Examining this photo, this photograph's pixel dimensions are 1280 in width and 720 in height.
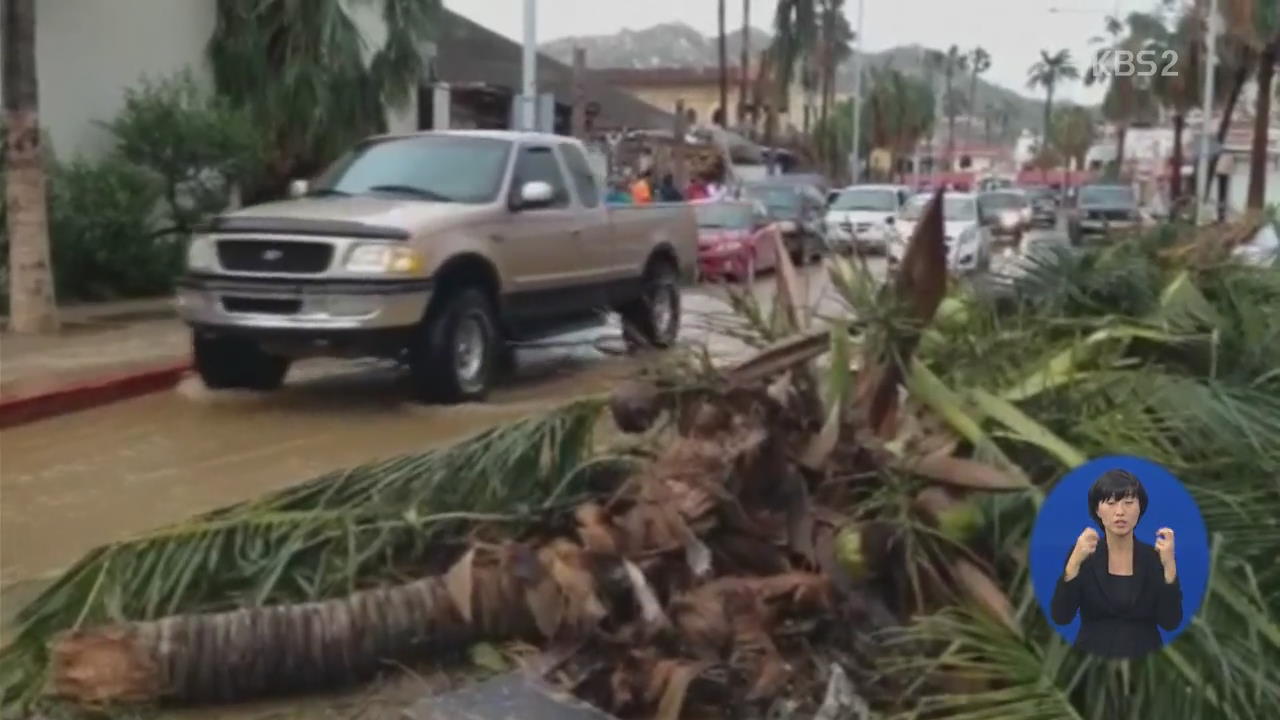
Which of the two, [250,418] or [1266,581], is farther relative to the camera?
[250,418]

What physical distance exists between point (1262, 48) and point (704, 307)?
32.9m

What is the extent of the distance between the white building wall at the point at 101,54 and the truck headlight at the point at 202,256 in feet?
25.8

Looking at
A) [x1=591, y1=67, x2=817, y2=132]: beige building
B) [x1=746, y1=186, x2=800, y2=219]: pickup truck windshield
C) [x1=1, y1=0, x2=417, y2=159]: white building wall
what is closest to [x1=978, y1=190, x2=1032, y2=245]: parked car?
[x1=746, y1=186, x2=800, y2=219]: pickup truck windshield

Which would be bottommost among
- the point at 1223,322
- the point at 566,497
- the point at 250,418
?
the point at 250,418

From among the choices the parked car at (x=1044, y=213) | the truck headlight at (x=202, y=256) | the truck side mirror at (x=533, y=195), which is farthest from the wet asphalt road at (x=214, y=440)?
the parked car at (x=1044, y=213)

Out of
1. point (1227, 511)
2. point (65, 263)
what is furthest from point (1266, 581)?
→ point (65, 263)

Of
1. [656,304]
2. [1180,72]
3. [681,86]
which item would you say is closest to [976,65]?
[681,86]

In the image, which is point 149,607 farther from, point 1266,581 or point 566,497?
point 1266,581

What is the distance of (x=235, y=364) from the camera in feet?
40.1

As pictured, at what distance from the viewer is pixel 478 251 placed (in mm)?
11688

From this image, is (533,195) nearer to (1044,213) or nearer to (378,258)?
(378,258)

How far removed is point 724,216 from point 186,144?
10.7 meters

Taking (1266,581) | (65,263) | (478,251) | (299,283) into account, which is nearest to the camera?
(1266,581)

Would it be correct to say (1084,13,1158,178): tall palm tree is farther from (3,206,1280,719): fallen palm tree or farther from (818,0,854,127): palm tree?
(3,206,1280,719): fallen palm tree
